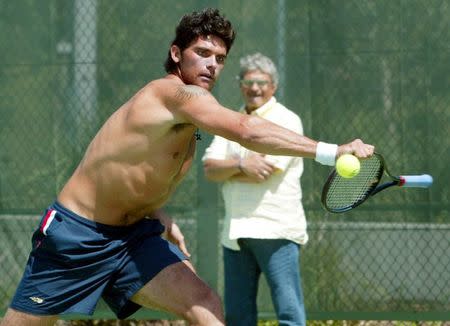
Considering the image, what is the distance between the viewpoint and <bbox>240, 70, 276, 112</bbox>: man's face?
5.85 meters

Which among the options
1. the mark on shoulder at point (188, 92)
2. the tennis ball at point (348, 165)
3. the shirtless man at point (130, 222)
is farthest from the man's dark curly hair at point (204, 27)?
the tennis ball at point (348, 165)

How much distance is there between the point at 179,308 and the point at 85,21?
3.00 metres

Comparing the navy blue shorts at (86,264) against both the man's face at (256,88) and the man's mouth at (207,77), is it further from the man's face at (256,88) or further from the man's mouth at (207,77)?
the man's face at (256,88)

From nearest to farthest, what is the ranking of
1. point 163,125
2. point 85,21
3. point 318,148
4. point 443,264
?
point 318,148
point 163,125
point 443,264
point 85,21

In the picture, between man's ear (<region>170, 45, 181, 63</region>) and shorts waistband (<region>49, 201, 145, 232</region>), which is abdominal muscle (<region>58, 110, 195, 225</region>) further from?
man's ear (<region>170, 45, 181, 63</region>)

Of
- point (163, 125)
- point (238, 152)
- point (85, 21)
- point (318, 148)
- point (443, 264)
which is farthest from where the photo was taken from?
point (85, 21)

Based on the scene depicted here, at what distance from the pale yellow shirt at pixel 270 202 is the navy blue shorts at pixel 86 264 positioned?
3.89 ft

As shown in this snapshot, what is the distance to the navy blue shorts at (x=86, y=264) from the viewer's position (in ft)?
14.7

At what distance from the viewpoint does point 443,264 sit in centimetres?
637

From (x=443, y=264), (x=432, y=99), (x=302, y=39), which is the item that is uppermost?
(x=302, y=39)

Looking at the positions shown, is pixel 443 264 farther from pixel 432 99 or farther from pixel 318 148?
pixel 318 148

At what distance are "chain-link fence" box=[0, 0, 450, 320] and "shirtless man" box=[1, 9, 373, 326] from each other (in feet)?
6.20

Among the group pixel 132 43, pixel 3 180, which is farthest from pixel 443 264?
pixel 3 180

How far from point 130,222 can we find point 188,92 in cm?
72
